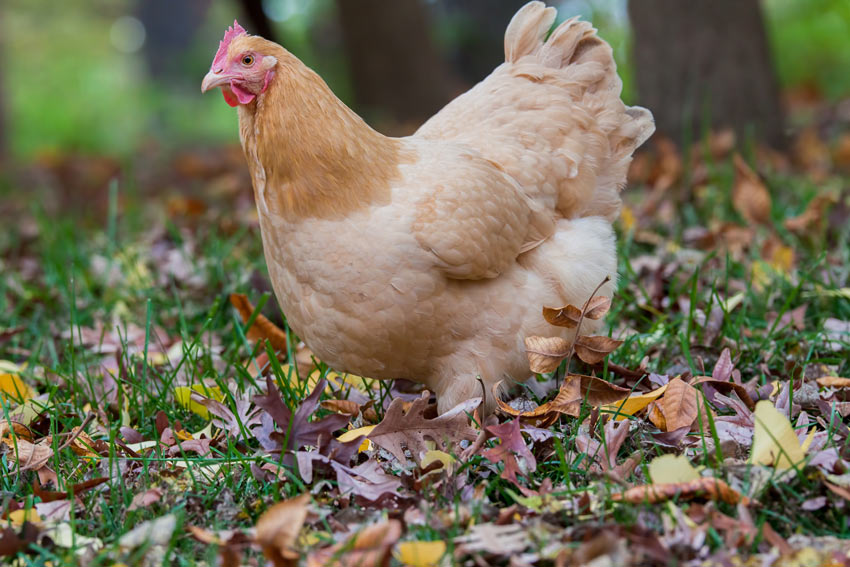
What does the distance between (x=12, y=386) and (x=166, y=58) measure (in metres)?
17.7

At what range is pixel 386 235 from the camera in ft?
8.65

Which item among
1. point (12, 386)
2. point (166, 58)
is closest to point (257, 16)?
point (12, 386)

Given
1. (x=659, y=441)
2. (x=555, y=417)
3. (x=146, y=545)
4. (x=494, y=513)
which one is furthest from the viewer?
(x=555, y=417)

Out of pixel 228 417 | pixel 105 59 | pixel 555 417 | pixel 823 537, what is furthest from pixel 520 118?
pixel 105 59

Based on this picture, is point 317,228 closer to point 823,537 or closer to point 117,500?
point 117,500

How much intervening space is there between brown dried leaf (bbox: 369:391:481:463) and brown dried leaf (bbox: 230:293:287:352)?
3.67 feet

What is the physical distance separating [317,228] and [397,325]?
40 cm

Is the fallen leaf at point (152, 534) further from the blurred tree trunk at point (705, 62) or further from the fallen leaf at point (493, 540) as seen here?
the blurred tree trunk at point (705, 62)

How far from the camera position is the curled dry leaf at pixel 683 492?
2.18 m

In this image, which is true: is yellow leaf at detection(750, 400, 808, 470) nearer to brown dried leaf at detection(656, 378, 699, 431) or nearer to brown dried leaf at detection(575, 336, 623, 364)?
brown dried leaf at detection(656, 378, 699, 431)

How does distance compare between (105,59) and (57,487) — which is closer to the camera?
(57,487)

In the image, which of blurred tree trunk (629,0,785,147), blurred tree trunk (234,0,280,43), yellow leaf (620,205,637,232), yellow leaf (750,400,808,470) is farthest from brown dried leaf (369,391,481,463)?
blurred tree trunk (234,0,280,43)

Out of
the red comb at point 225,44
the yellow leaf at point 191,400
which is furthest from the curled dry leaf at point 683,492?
the red comb at point 225,44

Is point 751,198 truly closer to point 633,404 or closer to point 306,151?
point 633,404
